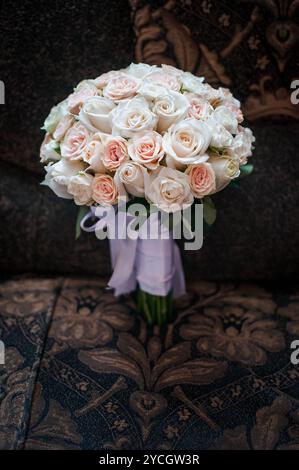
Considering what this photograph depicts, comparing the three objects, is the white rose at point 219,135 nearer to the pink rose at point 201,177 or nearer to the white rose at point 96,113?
the pink rose at point 201,177

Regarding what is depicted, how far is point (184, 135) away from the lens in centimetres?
87

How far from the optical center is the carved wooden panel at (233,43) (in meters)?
1.12

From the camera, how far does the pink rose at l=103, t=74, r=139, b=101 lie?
3.05ft

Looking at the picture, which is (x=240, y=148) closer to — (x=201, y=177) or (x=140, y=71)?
(x=201, y=177)

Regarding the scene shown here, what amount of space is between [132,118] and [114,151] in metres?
0.07

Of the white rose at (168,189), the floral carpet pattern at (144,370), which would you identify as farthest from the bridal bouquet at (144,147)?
the floral carpet pattern at (144,370)

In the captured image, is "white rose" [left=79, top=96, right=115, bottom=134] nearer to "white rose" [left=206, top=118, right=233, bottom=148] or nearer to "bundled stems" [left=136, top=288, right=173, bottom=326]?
"white rose" [left=206, top=118, right=233, bottom=148]

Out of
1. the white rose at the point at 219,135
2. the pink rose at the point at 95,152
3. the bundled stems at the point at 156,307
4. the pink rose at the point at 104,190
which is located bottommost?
the bundled stems at the point at 156,307

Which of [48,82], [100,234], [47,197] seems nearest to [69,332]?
[100,234]

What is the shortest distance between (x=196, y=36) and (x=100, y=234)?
0.50 metres

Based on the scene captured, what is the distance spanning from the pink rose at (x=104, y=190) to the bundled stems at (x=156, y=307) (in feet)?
1.15

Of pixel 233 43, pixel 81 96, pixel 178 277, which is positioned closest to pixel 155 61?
pixel 233 43

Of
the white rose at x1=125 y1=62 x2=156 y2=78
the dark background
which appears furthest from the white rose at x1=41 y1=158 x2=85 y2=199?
the dark background
